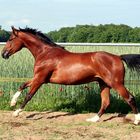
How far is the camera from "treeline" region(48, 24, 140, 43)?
27266 millimetres

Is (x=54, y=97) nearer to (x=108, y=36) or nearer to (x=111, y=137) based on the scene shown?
(x=111, y=137)

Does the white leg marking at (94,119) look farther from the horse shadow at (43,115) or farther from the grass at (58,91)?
the grass at (58,91)

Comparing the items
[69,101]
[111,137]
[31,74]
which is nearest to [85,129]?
[111,137]

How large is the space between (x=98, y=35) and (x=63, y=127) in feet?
60.2

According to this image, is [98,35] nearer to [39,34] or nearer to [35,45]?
[39,34]

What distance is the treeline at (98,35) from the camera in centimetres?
2727

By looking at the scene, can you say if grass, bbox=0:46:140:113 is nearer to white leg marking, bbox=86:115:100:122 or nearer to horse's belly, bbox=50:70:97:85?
white leg marking, bbox=86:115:100:122

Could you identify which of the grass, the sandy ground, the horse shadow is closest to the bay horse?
the sandy ground

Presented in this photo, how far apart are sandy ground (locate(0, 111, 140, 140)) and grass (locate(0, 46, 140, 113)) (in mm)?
957

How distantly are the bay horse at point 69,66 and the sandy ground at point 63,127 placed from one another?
14.4 inches

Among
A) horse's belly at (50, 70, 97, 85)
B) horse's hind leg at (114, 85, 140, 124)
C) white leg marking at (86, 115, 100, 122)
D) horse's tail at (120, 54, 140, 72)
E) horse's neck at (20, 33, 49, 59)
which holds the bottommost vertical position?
white leg marking at (86, 115, 100, 122)

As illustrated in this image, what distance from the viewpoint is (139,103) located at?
12422 millimetres

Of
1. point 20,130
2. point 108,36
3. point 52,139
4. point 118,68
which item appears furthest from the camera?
point 108,36

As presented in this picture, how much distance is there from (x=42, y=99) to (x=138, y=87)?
2683 millimetres
